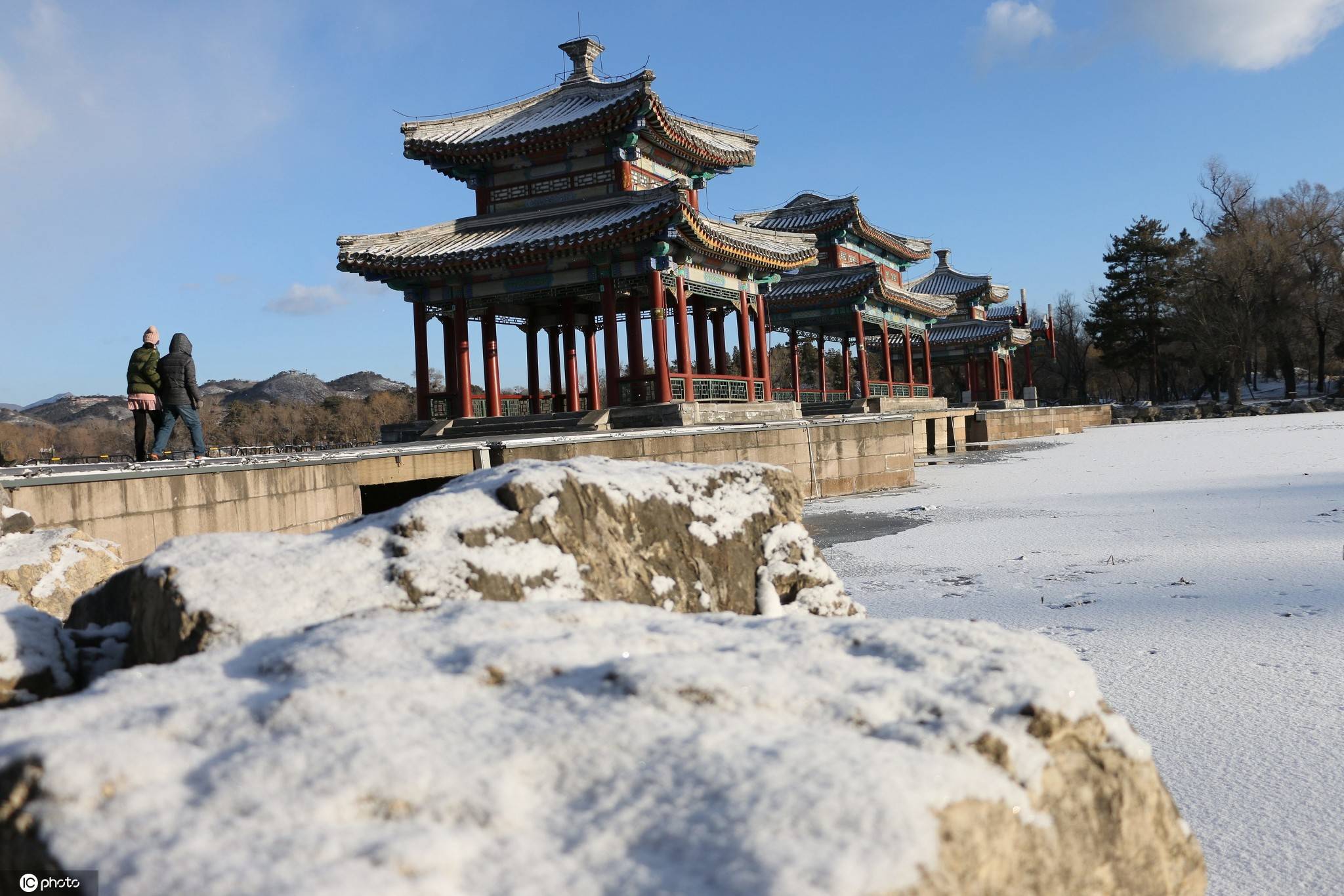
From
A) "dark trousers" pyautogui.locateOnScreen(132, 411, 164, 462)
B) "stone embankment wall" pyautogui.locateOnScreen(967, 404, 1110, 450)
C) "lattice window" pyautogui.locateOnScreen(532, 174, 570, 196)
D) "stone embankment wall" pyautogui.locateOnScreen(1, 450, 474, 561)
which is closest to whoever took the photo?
"stone embankment wall" pyautogui.locateOnScreen(1, 450, 474, 561)

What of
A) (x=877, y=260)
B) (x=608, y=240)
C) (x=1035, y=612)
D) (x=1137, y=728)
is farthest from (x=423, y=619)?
(x=877, y=260)

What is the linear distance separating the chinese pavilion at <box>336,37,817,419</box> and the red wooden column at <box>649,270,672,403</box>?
29 mm

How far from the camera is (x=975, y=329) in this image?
39375 mm

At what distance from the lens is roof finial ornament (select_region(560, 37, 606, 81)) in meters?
19.7

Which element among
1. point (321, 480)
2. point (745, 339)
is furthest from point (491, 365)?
point (321, 480)

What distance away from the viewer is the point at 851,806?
1.25m

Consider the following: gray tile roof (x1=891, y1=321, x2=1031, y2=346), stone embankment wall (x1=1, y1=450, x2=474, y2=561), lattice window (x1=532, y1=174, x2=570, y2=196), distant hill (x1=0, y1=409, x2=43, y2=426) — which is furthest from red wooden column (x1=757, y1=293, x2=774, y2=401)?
distant hill (x1=0, y1=409, x2=43, y2=426)

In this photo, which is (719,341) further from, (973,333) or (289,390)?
(289,390)

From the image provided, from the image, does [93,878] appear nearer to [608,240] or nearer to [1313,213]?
[608,240]

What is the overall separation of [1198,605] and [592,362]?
54.0ft

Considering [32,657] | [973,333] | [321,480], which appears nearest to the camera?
[32,657]

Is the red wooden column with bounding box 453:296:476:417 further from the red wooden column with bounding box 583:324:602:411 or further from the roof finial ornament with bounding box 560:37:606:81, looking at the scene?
the roof finial ornament with bounding box 560:37:606:81

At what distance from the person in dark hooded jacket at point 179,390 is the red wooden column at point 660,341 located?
26.8 feet

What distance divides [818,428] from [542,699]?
11.7m
